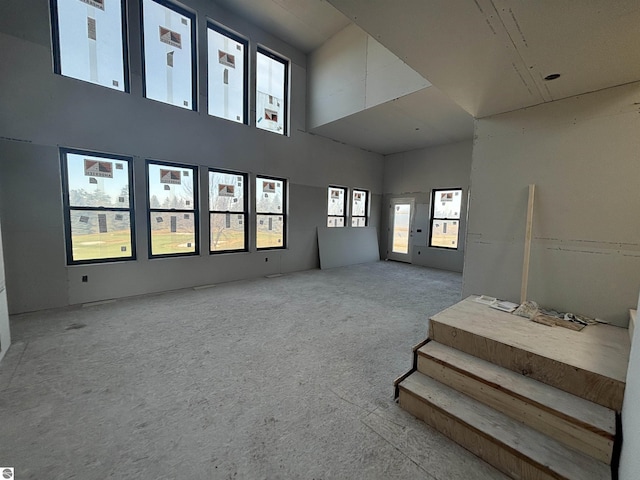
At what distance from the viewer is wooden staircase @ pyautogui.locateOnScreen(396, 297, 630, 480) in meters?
1.28

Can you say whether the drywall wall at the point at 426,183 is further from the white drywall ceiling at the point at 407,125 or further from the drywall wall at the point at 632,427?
the drywall wall at the point at 632,427

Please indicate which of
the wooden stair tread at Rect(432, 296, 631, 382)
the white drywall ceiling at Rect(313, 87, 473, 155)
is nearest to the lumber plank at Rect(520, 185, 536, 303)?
the wooden stair tread at Rect(432, 296, 631, 382)

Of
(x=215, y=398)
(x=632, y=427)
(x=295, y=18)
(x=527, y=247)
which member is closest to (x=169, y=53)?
(x=295, y=18)

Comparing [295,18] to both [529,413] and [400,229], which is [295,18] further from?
[529,413]

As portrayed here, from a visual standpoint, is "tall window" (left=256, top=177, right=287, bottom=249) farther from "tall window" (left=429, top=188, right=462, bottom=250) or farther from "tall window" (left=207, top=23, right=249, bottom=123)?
"tall window" (left=429, top=188, right=462, bottom=250)

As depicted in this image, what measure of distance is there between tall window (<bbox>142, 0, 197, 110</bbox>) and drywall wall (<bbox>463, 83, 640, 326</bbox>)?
4629mm

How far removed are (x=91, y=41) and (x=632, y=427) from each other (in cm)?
628

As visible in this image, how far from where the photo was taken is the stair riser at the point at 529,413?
1258mm

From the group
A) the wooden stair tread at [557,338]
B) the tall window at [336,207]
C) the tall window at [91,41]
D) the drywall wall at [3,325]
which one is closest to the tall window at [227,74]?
the tall window at [91,41]

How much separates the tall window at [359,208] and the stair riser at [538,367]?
224 inches

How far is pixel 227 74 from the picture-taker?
4844mm

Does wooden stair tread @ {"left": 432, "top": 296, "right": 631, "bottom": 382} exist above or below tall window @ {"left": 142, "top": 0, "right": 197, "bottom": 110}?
below

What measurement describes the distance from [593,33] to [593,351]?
1.99m

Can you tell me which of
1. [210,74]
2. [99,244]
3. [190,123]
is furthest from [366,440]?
[210,74]
